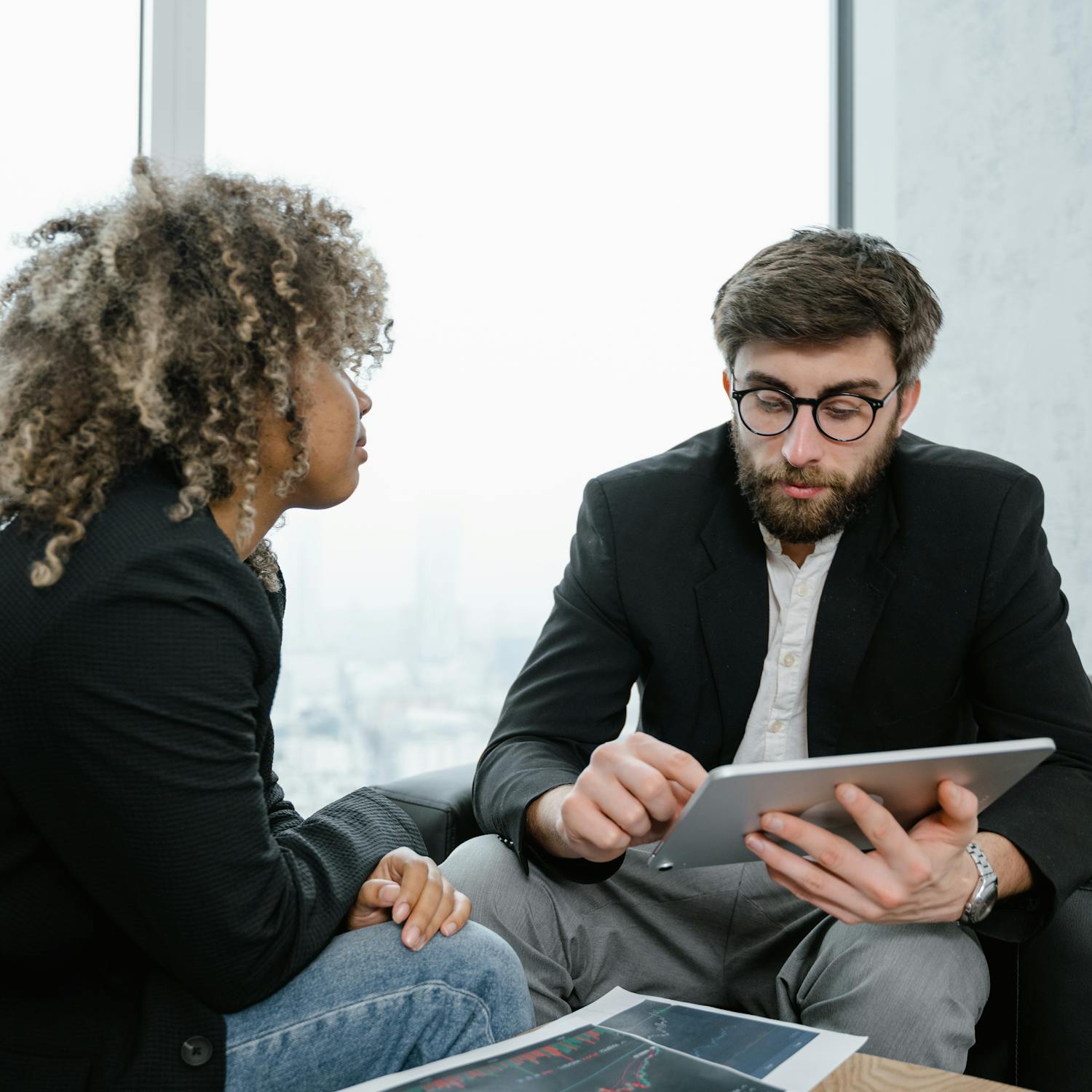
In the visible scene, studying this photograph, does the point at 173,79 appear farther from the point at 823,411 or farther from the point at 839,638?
the point at 839,638

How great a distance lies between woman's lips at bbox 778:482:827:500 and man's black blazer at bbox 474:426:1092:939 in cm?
11

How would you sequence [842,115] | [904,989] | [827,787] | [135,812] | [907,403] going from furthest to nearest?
1. [842,115]
2. [907,403]
3. [904,989]
4. [827,787]
5. [135,812]

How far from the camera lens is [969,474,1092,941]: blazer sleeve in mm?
1392

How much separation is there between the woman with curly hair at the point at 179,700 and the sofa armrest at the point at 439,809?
1.79 ft

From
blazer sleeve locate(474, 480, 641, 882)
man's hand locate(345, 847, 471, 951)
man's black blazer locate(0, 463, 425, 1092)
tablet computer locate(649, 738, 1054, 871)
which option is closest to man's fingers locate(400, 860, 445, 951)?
man's hand locate(345, 847, 471, 951)

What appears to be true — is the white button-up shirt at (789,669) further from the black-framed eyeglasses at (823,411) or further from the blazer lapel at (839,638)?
the black-framed eyeglasses at (823,411)

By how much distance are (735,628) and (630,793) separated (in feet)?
1.74

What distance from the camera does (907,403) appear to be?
1.78 meters

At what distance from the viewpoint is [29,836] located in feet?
3.18

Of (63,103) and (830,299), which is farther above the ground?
(63,103)

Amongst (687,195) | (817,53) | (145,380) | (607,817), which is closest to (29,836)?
(145,380)

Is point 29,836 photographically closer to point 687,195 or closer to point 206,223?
point 206,223

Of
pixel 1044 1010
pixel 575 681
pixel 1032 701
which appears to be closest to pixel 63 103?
pixel 575 681

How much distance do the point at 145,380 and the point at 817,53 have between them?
3.04 metres
